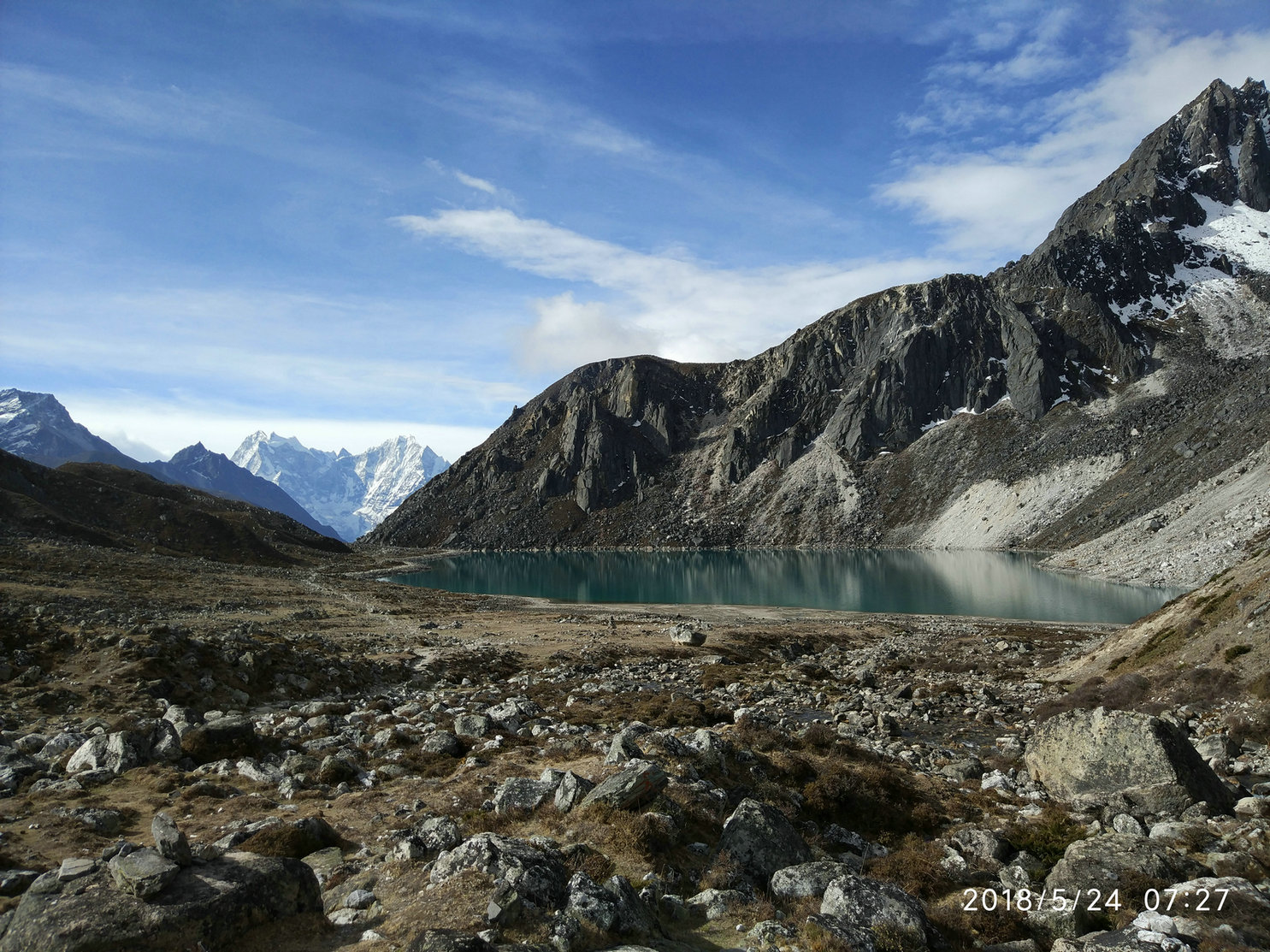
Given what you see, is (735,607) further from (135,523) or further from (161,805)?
(135,523)

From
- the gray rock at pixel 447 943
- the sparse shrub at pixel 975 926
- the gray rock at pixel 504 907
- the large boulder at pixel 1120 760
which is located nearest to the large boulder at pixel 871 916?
the sparse shrub at pixel 975 926

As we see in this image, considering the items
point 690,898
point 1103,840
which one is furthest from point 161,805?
point 1103,840

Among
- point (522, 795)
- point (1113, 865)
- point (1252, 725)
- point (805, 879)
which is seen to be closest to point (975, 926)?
point (805, 879)

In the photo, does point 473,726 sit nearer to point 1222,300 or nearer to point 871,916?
point 871,916

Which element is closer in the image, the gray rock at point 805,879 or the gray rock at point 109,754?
the gray rock at point 805,879

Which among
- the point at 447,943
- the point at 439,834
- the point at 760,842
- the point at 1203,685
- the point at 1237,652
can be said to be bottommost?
the point at 760,842

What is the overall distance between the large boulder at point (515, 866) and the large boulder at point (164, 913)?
240 centimetres

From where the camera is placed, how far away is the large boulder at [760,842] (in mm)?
12422

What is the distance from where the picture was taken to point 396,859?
11477 mm

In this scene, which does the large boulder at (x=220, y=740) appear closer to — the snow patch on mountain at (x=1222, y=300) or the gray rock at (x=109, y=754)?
the gray rock at (x=109, y=754)

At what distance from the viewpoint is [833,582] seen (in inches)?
4200

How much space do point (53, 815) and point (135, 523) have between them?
110 m

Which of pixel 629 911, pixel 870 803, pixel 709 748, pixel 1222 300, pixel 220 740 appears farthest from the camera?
pixel 1222 300
